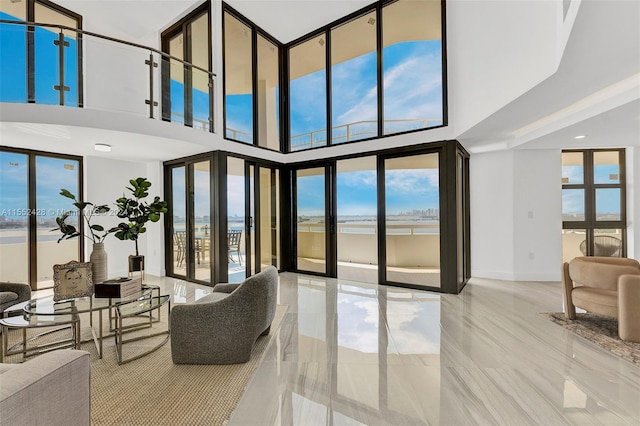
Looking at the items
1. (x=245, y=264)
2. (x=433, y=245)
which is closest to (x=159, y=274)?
(x=245, y=264)

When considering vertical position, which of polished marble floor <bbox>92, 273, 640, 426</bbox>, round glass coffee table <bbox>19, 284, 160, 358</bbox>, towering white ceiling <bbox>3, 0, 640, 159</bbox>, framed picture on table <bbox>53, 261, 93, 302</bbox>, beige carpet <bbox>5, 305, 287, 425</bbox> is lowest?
polished marble floor <bbox>92, 273, 640, 426</bbox>

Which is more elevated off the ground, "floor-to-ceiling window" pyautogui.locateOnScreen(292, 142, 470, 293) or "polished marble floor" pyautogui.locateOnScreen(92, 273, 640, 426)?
"floor-to-ceiling window" pyautogui.locateOnScreen(292, 142, 470, 293)

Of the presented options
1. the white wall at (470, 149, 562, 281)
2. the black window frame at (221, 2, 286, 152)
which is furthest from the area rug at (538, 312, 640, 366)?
the black window frame at (221, 2, 286, 152)

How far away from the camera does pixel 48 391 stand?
1.24 m

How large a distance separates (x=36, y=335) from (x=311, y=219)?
4409mm

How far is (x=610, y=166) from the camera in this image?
6258 mm

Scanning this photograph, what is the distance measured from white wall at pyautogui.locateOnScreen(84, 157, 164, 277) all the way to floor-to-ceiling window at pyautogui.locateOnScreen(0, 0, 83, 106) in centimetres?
225

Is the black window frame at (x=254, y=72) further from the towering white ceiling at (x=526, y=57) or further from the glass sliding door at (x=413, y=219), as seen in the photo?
the glass sliding door at (x=413, y=219)

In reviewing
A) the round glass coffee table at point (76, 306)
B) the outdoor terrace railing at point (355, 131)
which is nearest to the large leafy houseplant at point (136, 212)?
the round glass coffee table at point (76, 306)

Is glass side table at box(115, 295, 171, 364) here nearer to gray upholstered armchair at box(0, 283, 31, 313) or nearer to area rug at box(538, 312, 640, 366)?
gray upholstered armchair at box(0, 283, 31, 313)

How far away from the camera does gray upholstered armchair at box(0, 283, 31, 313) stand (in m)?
3.14

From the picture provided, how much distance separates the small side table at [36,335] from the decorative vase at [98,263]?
0.52 metres

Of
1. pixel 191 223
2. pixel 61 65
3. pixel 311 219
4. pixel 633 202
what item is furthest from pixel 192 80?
pixel 633 202

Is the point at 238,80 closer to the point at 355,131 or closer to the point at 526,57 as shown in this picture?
the point at 355,131
